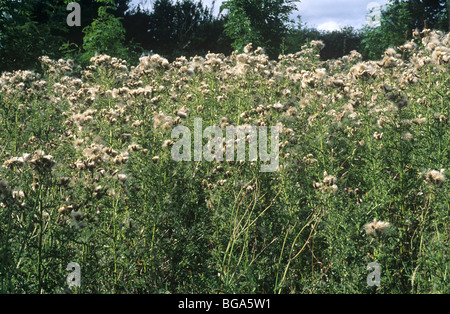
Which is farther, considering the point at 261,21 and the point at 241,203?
the point at 261,21

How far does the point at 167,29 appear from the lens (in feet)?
83.4

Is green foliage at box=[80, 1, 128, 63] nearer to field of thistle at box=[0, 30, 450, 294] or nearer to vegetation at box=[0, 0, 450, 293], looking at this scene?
vegetation at box=[0, 0, 450, 293]

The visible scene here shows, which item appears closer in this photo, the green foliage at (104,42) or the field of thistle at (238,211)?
the field of thistle at (238,211)

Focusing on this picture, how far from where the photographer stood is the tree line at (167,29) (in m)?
11.8

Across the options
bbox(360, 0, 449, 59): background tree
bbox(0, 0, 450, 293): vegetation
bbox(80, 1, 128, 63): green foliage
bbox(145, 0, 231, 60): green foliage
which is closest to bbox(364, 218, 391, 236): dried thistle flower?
bbox(0, 0, 450, 293): vegetation

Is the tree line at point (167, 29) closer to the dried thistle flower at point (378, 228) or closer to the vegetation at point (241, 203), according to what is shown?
the vegetation at point (241, 203)

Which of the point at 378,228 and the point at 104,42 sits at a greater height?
the point at 104,42

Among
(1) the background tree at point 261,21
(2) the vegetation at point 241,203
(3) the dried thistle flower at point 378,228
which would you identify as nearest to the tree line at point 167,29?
(1) the background tree at point 261,21

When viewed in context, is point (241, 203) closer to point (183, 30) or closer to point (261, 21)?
point (261, 21)

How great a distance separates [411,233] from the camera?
116 inches

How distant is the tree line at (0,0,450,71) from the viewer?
38.9ft

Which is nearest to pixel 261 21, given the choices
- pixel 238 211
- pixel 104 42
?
pixel 104 42

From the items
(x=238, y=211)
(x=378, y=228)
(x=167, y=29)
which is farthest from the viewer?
(x=167, y=29)

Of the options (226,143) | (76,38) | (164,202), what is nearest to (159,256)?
(164,202)
